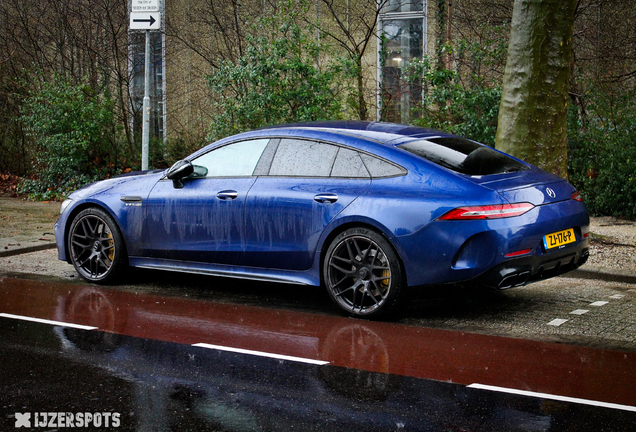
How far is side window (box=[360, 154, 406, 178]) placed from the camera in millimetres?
6055

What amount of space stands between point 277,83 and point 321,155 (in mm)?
6485

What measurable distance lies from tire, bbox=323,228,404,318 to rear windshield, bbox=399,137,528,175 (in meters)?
0.80

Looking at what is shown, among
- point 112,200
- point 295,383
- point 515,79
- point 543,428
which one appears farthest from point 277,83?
point 543,428

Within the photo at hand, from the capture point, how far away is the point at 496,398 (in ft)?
14.0

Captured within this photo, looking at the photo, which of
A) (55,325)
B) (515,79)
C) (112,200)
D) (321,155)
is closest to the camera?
(55,325)

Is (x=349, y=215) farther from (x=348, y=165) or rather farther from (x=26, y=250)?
(x=26, y=250)

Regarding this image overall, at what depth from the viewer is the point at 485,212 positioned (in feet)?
18.4

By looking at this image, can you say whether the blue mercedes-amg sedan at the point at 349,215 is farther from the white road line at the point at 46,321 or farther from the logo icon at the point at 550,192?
the white road line at the point at 46,321

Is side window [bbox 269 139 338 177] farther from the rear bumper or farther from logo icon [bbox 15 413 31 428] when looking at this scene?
logo icon [bbox 15 413 31 428]

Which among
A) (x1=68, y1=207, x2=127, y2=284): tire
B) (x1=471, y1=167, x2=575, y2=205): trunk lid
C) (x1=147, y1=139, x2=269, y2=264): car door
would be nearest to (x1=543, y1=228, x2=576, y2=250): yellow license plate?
(x1=471, y1=167, x2=575, y2=205): trunk lid

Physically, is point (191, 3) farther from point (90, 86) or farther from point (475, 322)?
point (475, 322)

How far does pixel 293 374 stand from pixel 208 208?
254 centimetres

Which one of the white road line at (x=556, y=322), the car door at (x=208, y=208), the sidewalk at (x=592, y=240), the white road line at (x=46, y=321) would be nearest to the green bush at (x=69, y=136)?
the sidewalk at (x=592, y=240)

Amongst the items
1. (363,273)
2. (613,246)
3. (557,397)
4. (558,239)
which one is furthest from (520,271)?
(613,246)
